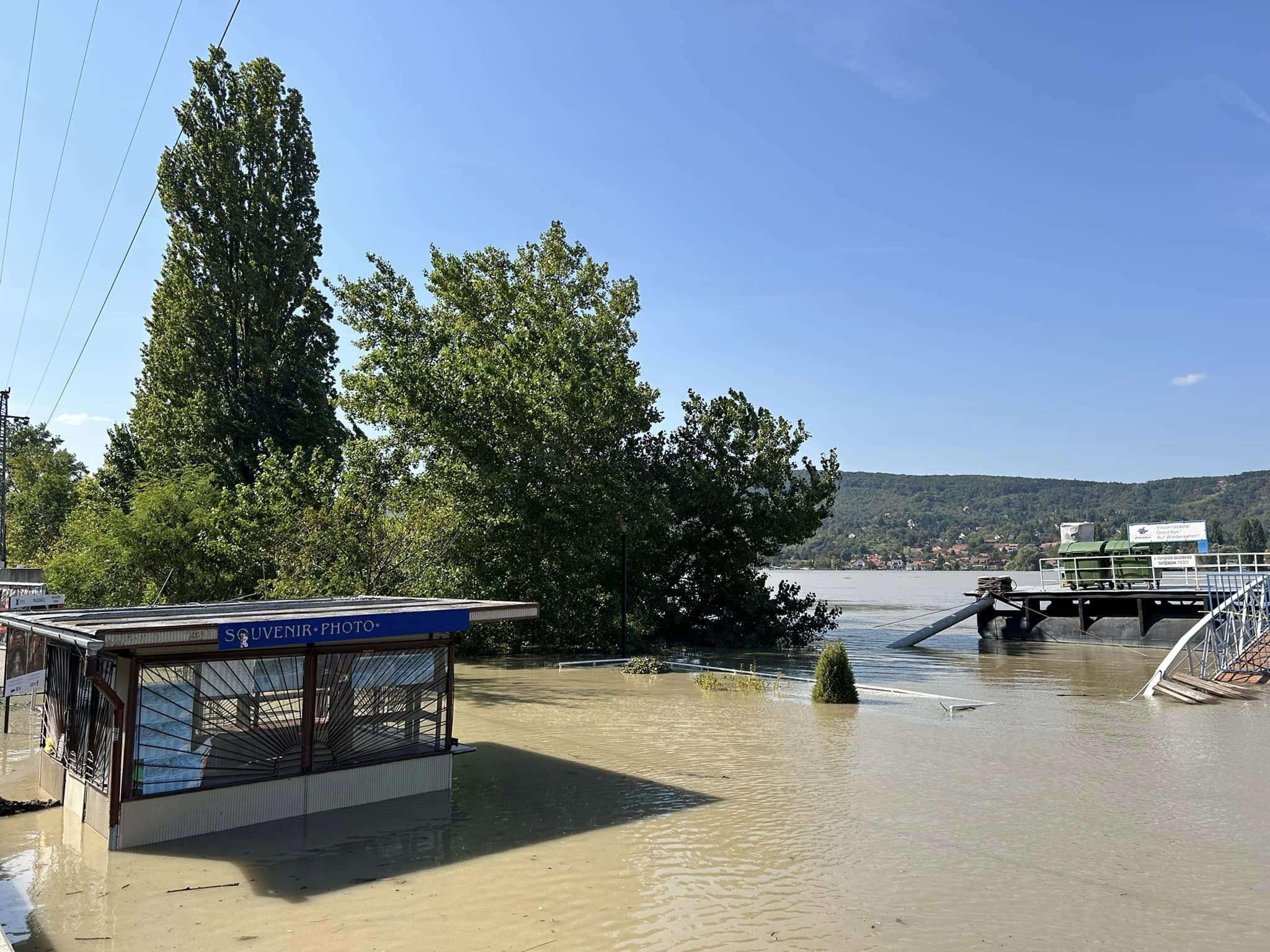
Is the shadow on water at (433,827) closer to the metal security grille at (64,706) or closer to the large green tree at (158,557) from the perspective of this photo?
the metal security grille at (64,706)

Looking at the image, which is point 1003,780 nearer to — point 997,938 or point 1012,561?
point 997,938

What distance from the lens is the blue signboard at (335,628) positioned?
9875 millimetres

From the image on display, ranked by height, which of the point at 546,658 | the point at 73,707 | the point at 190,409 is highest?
the point at 190,409

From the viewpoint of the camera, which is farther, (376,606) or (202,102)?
(202,102)

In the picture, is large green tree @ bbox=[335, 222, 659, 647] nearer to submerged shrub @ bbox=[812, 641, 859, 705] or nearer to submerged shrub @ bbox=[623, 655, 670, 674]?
submerged shrub @ bbox=[623, 655, 670, 674]

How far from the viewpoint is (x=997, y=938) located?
7.46 meters

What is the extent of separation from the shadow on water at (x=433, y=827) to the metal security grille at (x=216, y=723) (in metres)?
0.69

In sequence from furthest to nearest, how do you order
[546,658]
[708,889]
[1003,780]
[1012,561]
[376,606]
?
[1012,561] → [546,658] → [376,606] → [1003,780] → [708,889]

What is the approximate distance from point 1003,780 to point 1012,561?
154691mm

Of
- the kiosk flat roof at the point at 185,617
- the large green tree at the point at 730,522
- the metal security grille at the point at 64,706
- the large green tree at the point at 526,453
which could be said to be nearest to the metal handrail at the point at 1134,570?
the large green tree at the point at 730,522

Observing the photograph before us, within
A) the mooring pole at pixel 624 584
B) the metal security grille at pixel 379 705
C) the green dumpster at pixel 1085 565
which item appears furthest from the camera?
the green dumpster at pixel 1085 565

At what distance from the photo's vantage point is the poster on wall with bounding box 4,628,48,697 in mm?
14695

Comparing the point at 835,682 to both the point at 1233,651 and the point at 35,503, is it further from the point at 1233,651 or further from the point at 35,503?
the point at 35,503

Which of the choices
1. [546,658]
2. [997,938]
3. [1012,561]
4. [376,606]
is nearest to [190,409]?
[546,658]
